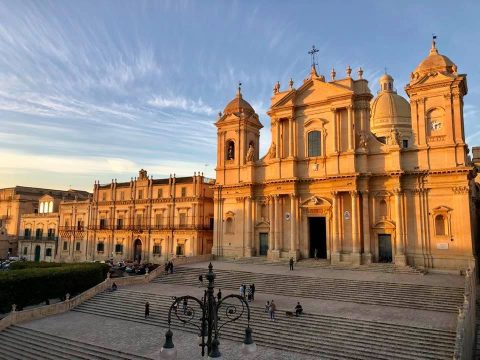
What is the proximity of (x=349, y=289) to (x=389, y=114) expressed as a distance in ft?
96.0

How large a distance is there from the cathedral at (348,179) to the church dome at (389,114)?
1288 cm

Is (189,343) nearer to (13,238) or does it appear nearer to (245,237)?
(245,237)

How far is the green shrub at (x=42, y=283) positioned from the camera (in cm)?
2523

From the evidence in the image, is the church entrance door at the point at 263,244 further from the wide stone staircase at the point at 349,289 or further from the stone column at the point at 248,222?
the wide stone staircase at the point at 349,289

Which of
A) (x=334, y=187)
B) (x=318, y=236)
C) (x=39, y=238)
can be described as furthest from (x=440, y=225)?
(x=39, y=238)

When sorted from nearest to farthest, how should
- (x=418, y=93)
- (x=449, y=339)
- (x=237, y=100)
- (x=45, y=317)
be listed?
(x=449, y=339)
(x=45, y=317)
(x=418, y=93)
(x=237, y=100)

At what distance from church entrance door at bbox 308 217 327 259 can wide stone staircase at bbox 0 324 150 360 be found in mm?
21106

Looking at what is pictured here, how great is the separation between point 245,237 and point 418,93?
1915cm

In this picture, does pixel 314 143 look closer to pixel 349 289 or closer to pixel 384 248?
pixel 384 248

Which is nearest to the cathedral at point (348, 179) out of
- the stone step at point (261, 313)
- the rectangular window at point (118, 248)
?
the stone step at point (261, 313)

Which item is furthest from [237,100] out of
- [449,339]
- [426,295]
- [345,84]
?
[449,339]

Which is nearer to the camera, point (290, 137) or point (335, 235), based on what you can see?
point (335, 235)

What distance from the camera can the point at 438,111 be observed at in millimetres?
30719

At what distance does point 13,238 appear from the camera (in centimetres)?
6128
